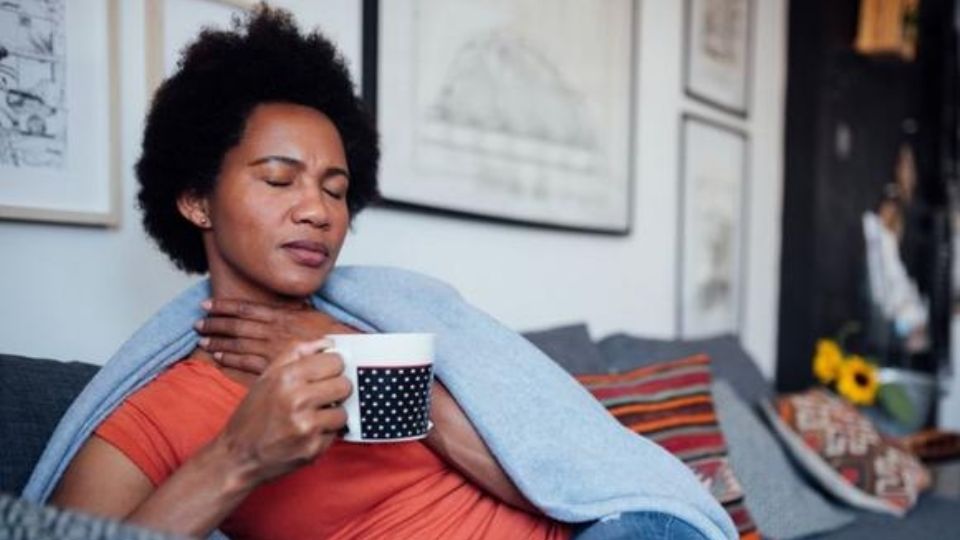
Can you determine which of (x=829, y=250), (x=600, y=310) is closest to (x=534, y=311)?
(x=600, y=310)

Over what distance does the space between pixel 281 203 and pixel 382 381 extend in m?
0.34

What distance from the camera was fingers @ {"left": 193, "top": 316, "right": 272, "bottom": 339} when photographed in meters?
1.04

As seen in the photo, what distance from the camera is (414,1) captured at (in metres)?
1.76

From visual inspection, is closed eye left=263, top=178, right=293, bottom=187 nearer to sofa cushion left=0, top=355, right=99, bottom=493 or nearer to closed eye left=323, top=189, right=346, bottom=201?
closed eye left=323, top=189, right=346, bottom=201

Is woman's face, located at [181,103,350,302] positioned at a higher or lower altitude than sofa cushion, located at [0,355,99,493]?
higher

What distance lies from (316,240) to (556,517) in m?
0.44


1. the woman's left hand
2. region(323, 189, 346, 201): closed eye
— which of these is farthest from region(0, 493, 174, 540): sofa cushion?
region(323, 189, 346, 201): closed eye

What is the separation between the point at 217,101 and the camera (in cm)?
107

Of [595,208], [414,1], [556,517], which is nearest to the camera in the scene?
[556,517]

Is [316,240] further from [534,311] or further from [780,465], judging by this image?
[780,465]

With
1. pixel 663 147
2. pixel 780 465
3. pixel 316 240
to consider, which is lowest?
pixel 780 465

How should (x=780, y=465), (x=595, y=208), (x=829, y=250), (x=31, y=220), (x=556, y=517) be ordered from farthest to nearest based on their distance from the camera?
(x=829, y=250)
(x=595, y=208)
(x=780, y=465)
(x=31, y=220)
(x=556, y=517)

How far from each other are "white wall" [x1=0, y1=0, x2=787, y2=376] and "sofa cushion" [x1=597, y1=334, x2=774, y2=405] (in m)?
0.22

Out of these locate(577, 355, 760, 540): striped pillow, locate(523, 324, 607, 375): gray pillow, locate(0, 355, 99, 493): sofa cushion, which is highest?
locate(0, 355, 99, 493): sofa cushion
